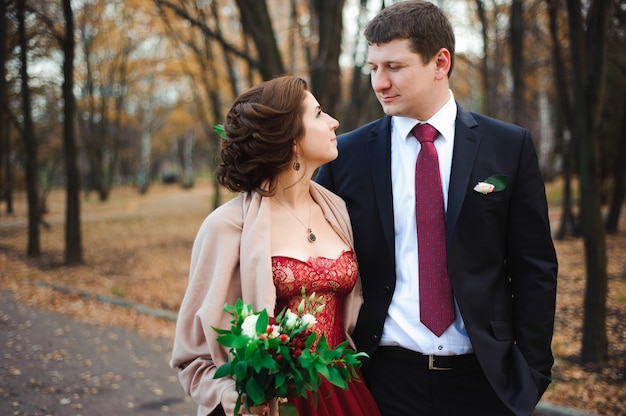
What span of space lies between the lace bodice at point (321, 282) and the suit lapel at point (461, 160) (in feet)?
1.66

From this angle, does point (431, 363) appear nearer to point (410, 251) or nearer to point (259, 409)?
point (410, 251)

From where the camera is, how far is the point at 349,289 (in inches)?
113

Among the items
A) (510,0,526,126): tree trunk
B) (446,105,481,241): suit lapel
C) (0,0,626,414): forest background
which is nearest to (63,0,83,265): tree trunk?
(0,0,626,414): forest background

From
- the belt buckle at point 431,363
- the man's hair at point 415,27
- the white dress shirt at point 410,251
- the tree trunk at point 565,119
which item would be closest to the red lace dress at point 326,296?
the white dress shirt at point 410,251

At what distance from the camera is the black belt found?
270 cm

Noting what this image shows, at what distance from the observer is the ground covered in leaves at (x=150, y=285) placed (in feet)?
20.3

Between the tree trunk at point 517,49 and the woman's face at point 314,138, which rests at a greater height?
the tree trunk at point 517,49

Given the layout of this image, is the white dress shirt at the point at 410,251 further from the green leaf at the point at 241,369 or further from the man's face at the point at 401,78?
the green leaf at the point at 241,369

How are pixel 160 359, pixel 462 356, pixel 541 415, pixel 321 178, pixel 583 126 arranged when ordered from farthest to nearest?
pixel 160 359 < pixel 583 126 < pixel 541 415 < pixel 321 178 < pixel 462 356

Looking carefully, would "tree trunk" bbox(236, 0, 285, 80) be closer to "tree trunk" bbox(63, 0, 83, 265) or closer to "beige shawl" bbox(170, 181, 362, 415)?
"beige shawl" bbox(170, 181, 362, 415)

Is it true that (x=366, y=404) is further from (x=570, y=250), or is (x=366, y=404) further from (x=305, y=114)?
(x=570, y=250)

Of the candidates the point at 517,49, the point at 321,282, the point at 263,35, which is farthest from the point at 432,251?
the point at 517,49

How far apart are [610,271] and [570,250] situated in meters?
2.48

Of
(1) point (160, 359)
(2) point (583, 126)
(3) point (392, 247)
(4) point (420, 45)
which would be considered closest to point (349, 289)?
(3) point (392, 247)
